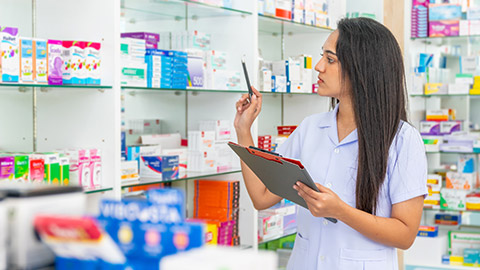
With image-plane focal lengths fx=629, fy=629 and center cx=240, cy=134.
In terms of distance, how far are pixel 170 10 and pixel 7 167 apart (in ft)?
5.49

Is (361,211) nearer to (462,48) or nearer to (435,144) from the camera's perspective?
(435,144)

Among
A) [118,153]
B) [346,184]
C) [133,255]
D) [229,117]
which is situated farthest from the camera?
[229,117]

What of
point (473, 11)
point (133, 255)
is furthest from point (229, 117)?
point (133, 255)

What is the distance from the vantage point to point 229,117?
380cm

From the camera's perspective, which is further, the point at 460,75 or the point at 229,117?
the point at 460,75

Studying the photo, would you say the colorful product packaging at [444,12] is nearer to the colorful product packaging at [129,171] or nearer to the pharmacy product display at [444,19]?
the pharmacy product display at [444,19]

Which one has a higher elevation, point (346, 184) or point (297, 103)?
point (297, 103)

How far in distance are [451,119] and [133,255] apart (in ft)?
14.5

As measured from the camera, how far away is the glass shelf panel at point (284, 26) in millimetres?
4230

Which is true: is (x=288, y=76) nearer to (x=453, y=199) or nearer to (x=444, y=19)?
(x=444, y=19)

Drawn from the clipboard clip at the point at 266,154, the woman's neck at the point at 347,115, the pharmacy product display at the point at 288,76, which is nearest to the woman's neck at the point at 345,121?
the woman's neck at the point at 347,115

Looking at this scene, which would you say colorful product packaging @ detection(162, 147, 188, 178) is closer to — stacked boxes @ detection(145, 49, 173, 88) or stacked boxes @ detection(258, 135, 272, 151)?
stacked boxes @ detection(145, 49, 173, 88)

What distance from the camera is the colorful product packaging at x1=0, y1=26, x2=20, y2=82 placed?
2.43m

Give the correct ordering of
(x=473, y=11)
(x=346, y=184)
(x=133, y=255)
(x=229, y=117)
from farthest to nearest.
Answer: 1. (x=473, y=11)
2. (x=229, y=117)
3. (x=346, y=184)
4. (x=133, y=255)
